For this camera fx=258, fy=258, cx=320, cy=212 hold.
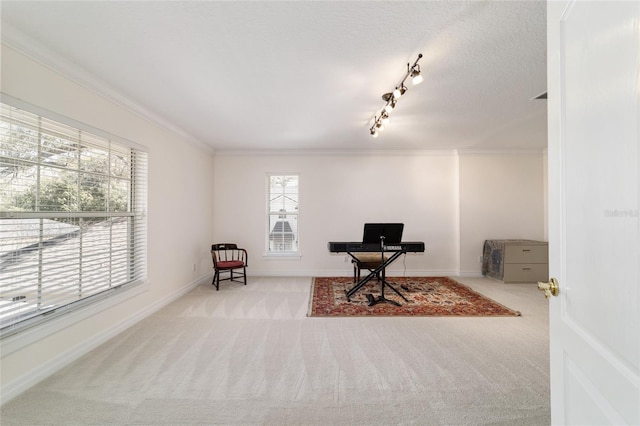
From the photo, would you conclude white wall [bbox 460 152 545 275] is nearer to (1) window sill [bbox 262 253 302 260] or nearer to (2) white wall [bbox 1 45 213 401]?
(1) window sill [bbox 262 253 302 260]

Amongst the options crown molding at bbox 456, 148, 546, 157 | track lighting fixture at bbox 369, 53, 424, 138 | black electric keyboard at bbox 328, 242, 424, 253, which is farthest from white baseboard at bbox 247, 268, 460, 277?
track lighting fixture at bbox 369, 53, 424, 138

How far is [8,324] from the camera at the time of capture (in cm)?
177

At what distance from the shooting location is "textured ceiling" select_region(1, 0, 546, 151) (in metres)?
1.61

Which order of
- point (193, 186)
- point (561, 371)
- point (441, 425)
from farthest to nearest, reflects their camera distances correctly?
point (193, 186), point (441, 425), point (561, 371)

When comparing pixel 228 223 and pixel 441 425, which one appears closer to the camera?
pixel 441 425

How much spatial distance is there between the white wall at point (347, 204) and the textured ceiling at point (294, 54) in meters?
1.65

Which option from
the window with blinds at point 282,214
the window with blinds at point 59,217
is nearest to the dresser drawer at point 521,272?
the window with blinds at point 282,214

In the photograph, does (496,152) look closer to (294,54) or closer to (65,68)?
(294,54)

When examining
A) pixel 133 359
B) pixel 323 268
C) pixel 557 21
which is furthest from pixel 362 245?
pixel 557 21

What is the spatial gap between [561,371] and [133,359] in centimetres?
283

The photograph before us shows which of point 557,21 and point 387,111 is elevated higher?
point 387,111

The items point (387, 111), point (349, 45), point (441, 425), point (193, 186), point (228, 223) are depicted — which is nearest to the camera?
point (441, 425)

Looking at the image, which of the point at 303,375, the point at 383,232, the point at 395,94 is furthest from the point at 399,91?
the point at 303,375

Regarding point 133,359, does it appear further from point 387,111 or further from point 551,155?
point 387,111
